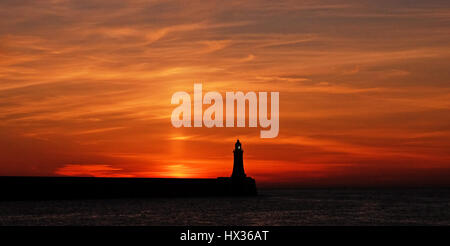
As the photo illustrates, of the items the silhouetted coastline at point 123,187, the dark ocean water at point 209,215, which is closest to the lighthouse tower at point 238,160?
the silhouetted coastline at point 123,187

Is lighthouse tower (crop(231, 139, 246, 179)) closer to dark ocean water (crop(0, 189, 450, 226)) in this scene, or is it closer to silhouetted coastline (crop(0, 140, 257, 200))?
silhouetted coastline (crop(0, 140, 257, 200))

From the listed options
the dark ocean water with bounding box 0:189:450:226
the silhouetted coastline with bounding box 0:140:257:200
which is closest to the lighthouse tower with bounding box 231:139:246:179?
the silhouetted coastline with bounding box 0:140:257:200

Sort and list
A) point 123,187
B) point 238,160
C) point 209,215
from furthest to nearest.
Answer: point 123,187
point 238,160
point 209,215

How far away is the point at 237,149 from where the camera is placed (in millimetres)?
92375

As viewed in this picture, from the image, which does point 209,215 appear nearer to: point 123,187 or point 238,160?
point 238,160

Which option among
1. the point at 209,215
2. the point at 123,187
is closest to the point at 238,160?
the point at 123,187

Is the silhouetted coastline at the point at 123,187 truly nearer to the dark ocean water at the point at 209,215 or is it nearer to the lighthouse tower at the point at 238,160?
the lighthouse tower at the point at 238,160

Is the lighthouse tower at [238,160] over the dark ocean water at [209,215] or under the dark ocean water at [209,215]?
over

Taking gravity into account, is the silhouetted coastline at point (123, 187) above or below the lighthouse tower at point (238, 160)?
below

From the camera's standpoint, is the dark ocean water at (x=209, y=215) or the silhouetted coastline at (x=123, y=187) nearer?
the dark ocean water at (x=209, y=215)

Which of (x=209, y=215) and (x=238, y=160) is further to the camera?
(x=238, y=160)

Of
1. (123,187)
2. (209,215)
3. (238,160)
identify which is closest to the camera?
(209,215)
